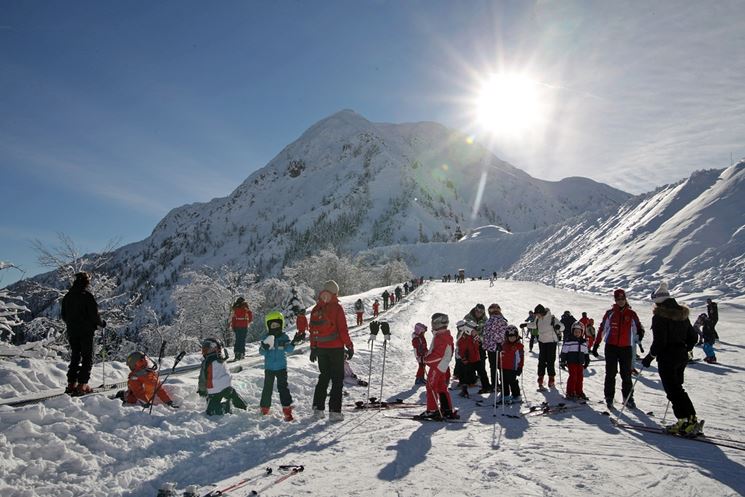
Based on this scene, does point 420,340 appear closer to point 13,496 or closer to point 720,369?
point 13,496

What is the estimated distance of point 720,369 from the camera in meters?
11.5

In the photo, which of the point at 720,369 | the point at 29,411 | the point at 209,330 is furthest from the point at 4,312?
the point at 209,330

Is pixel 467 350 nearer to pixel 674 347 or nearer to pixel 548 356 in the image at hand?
pixel 548 356

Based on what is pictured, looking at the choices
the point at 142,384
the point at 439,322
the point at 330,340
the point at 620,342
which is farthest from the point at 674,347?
the point at 142,384

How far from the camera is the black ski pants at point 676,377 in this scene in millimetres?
5910

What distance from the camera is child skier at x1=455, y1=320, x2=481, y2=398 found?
9.05 metres

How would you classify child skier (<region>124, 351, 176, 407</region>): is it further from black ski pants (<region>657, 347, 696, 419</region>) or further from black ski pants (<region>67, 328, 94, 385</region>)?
black ski pants (<region>657, 347, 696, 419</region>)

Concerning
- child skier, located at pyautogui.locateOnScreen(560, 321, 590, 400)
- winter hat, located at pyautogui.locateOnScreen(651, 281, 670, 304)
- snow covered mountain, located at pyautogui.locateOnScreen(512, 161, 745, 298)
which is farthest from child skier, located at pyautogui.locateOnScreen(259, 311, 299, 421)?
snow covered mountain, located at pyautogui.locateOnScreen(512, 161, 745, 298)

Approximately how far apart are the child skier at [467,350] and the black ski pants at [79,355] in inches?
258

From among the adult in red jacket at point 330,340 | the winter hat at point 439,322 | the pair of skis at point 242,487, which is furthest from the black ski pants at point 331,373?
the pair of skis at point 242,487

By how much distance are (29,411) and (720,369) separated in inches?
568

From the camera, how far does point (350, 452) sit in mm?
5277

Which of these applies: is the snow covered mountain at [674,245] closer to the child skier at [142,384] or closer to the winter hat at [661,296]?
the winter hat at [661,296]

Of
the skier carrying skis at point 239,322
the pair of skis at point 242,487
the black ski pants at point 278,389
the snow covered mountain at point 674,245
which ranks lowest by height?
the pair of skis at point 242,487
